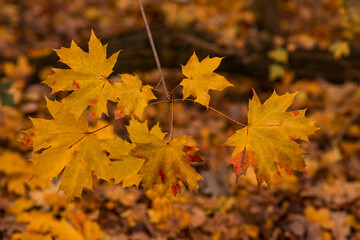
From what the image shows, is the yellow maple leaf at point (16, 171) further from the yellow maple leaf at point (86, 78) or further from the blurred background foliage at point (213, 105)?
the yellow maple leaf at point (86, 78)

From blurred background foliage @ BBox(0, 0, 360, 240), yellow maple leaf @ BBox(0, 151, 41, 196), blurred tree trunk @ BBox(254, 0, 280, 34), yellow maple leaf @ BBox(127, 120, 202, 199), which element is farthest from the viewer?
blurred tree trunk @ BBox(254, 0, 280, 34)

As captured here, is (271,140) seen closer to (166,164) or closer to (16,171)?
(166,164)

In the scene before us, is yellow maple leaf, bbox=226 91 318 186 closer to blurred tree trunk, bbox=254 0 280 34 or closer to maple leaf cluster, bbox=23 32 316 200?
maple leaf cluster, bbox=23 32 316 200

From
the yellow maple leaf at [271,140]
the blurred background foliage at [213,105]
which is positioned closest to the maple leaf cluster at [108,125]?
the yellow maple leaf at [271,140]

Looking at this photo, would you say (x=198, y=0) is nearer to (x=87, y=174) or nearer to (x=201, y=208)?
(x=201, y=208)

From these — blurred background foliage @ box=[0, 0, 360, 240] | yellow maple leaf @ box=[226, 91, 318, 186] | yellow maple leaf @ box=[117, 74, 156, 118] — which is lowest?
blurred background foliage @ box=[0, 0, 360, 240]

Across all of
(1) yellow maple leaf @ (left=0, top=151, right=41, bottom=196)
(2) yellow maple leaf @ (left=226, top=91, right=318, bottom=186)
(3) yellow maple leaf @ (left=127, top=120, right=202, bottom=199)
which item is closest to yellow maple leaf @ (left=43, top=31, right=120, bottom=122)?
(3) yellow maple leaf @ (left=127, top=120, right=202, bottom=199)

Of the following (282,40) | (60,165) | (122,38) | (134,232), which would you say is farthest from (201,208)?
(282,40)
